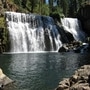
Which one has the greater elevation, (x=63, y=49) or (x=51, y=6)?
(x=51, y=6)

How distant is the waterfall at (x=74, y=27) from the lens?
105188mm

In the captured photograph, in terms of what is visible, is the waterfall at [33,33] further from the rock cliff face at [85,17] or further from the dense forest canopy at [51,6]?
the dense forest canopy at [51,6]

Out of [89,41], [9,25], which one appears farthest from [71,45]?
[9,25]

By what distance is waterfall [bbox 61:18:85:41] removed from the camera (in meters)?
105

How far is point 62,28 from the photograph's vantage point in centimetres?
10194

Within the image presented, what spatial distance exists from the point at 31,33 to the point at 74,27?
2080 cm

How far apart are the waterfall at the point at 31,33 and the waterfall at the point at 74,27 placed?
22.9ft

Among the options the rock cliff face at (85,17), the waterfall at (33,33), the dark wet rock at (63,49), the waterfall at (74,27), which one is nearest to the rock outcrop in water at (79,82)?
the waterfall at (33,33)

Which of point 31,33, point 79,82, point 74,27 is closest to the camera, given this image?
point 79,82

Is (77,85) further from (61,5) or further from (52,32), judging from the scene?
(61,5)

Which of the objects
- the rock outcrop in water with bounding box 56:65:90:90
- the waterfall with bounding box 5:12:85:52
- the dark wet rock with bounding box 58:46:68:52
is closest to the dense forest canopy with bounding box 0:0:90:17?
the waterfall with bounding box 5:12:85:52

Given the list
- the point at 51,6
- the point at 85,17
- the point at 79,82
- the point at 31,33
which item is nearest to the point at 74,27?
the point at 85,17

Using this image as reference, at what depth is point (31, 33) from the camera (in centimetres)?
9406

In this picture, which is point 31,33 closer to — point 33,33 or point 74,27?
point 33,33
